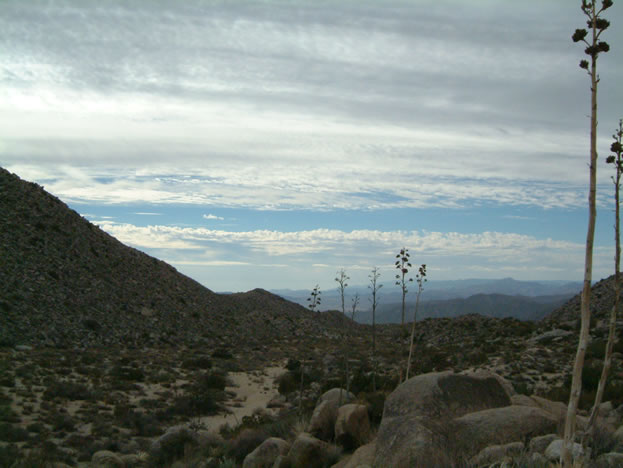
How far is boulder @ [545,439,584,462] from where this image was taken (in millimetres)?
6279

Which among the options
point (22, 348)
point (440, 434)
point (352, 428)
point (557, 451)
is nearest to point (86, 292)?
point (22, 348)

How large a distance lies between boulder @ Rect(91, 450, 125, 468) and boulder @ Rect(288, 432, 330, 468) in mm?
5157

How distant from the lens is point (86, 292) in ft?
111

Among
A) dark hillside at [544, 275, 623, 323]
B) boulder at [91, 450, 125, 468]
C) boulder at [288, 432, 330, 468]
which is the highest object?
dark hillside at [544, 275, 623, 323]

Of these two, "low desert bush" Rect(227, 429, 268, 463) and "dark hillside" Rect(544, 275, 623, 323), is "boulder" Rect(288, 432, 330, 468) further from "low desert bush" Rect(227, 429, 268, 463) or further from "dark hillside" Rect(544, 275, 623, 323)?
"dark hillside" Rect(544, 275, 623, 323)

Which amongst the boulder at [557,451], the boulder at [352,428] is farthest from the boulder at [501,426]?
the boulder at [352,428]

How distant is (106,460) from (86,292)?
80.2 feet

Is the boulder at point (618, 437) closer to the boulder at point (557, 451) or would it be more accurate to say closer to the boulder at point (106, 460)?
the boulder at point (557, 451)

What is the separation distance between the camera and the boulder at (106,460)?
39.3ft

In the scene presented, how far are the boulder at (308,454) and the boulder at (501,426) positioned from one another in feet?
10.5

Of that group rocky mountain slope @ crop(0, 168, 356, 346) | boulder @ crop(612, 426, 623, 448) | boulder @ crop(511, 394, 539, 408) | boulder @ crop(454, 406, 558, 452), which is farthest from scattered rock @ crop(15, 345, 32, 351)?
boulder @ crop(612, 426, 623, 448)

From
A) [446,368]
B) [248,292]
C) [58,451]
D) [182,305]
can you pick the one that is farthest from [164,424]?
[248,292]

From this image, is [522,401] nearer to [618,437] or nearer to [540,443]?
[618,437]

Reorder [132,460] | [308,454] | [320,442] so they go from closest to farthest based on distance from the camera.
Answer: [308,454] → [320,442] → [132,460]
